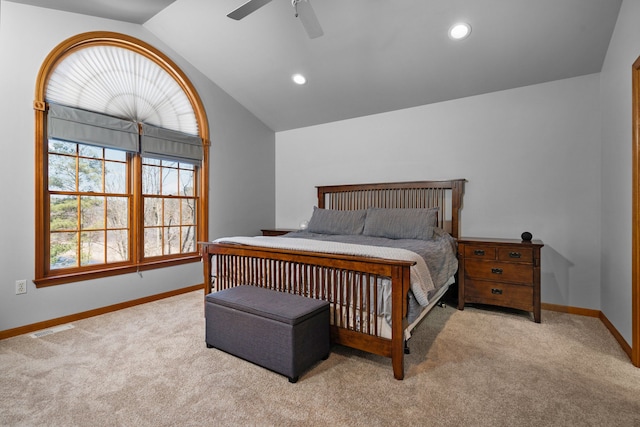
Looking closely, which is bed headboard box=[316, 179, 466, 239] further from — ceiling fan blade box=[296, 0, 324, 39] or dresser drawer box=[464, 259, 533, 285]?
ceiling fan blade box=[296, 0, 324, 39]

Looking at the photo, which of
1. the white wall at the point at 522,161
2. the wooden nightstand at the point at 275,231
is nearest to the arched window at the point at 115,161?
the wooden nightstand at the point at 275,231

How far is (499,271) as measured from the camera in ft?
10.1

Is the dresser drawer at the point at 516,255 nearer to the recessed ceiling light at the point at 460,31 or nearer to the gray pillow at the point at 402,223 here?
the gray pillow at the point at 402,223

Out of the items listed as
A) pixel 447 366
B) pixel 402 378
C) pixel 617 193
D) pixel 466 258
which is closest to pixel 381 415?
pixel 402 378

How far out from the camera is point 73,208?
10.0 ft

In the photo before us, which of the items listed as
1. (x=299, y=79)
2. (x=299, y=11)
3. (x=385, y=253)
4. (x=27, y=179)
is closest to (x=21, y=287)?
(x=27, y=179)

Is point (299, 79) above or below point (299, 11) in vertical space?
above

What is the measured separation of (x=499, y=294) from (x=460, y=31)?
251cm

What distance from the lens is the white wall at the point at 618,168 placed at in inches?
88.7

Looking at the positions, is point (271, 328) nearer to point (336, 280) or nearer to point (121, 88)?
point (336, 280)

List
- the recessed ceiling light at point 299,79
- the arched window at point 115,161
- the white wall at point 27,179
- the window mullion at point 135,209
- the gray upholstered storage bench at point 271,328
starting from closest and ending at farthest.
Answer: the gray upholstered storage bench at point 271,328 < the white wall at point 27,179 < the arched window at point 115,161 < the window mullion at point 135,209 < the recessed ceiling light at point 299,79

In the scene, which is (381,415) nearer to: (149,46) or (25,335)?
(25,335)

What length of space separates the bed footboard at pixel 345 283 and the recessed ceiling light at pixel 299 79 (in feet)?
7.44

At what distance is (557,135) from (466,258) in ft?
5.17
